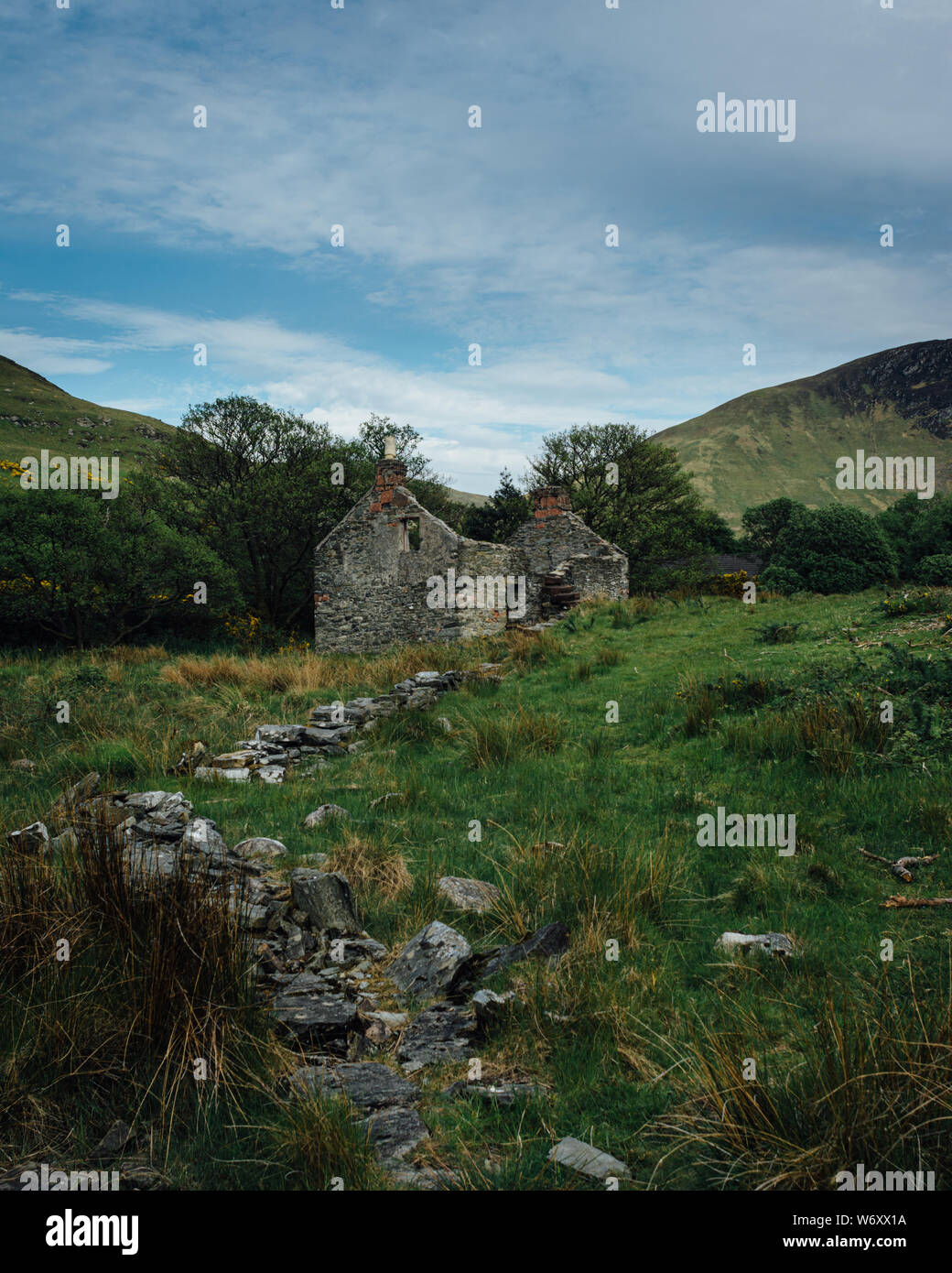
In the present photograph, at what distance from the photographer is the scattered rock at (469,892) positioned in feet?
14.3

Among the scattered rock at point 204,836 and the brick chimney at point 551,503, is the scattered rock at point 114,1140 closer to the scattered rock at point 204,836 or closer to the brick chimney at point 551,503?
the scattered rock at point 204,836

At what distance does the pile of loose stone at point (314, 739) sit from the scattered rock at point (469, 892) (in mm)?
3433

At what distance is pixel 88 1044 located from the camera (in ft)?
9.47

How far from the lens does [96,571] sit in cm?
1923

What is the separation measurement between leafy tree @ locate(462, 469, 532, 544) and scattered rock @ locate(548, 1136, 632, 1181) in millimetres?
31857

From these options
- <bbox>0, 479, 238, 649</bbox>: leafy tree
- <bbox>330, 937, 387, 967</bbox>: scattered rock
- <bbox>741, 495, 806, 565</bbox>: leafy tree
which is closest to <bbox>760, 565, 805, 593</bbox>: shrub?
<bbox>741, 495, 806, 565</bbox>: leafy tree

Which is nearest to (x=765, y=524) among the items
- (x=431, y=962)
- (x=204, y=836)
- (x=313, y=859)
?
(x=313, y=859)

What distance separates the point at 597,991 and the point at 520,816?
103 inches

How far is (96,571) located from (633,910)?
19.0 metres

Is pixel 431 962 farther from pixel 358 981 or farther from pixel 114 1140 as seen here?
pixel 114 1140

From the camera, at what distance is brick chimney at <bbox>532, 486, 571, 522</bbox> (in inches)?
872

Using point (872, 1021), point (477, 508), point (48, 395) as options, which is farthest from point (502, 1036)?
point (48, 395)

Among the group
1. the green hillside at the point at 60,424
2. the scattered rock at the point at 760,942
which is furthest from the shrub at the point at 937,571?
the green hillside at the point at 60,424
